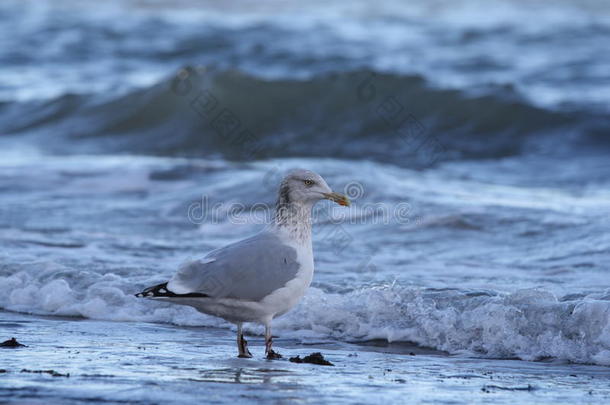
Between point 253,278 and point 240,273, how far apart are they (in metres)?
0.07

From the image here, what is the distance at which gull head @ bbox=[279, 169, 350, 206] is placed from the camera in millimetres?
6016

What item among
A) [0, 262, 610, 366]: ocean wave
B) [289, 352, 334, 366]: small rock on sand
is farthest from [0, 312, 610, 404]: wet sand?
[0, 262, 610, 366]: ocean wave

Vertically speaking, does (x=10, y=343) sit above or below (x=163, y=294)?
below

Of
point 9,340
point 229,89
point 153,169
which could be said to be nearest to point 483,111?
point 229,89

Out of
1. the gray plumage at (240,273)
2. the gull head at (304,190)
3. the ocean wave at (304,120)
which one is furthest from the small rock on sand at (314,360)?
the ocean wave at (304,120)

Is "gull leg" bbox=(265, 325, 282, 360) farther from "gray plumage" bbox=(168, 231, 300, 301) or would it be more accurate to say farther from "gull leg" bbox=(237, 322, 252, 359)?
"gray plumage" bbox=(168, 231, 300, 301)

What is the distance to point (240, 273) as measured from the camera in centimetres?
559

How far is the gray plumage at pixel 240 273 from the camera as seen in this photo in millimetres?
5535

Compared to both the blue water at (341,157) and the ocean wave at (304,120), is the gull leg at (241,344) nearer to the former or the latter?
the blue water at (341,157)

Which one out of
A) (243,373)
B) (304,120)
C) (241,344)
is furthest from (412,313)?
(304,120)

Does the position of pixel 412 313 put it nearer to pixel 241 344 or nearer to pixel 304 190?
pixel 304 190

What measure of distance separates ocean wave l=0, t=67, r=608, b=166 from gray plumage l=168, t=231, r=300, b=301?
829 cm

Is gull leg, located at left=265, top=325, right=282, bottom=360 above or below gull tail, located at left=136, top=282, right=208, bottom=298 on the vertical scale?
below

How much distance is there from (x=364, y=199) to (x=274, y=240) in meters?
5.19
